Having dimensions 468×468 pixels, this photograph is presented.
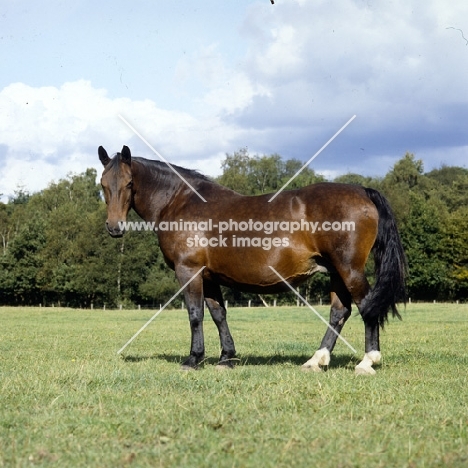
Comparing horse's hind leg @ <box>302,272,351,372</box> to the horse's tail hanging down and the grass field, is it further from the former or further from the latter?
the horse's tail hanging down

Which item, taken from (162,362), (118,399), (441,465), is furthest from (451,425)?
(162,362)

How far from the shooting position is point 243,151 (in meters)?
77.6

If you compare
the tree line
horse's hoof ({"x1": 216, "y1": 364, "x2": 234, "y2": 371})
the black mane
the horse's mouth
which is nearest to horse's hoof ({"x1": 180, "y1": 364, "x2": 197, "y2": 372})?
horse's hoof ({"x1": 216, "y1": 364, "x2": 234, "y2": 371})

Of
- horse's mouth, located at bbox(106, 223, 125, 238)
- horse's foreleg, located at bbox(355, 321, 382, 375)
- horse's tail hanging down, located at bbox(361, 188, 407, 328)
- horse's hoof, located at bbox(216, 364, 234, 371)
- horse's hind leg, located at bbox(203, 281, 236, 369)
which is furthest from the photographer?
horse's hind leg, located at bbox(203, 281, 236, 369)

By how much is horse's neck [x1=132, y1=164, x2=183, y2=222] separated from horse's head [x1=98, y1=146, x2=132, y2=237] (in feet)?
0.81

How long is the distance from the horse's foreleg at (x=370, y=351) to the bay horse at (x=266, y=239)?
0.05 ft

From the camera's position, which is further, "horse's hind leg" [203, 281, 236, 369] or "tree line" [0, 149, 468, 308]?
"tree line" [0, 149, 468, 308]

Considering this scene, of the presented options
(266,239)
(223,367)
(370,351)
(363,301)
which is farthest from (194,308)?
(370,351)

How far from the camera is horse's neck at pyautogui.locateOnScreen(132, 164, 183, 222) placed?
1012 cm

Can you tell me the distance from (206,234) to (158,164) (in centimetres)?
157

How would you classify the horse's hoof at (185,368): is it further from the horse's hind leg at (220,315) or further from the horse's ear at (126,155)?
the horse's ear at (126,155)

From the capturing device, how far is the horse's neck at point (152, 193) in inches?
399

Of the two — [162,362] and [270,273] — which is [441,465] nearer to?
[270,273]

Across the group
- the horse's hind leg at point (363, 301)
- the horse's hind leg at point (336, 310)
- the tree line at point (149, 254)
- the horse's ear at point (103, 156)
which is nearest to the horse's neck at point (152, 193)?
the horse's ear at point (103, 156)
